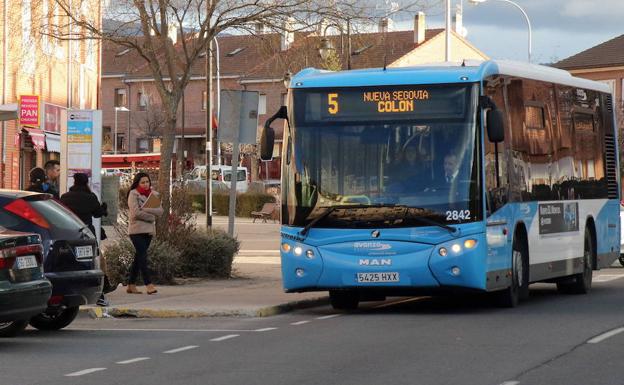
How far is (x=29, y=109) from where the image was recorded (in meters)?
42.6

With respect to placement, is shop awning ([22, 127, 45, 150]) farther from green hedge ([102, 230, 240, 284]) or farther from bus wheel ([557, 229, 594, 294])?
bus wheel ([557, 229, 594, 294])

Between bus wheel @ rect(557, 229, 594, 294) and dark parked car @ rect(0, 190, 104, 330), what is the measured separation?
30.1ft

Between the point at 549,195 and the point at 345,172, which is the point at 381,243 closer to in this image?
the point at 345,172

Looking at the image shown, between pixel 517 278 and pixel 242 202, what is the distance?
45.4 metres

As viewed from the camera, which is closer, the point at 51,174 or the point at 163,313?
the point at 163,313

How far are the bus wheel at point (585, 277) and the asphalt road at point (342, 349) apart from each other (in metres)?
3.12

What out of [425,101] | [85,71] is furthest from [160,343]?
[85,71]

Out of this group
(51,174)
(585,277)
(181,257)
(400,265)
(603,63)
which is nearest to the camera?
(400,265)

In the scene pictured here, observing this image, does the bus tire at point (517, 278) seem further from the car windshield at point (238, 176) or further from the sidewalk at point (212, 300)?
the car windshield at point (238, 176)

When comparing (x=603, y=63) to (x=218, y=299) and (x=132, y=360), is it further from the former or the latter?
(x=132, y=360)

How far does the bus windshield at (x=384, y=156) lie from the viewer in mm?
17922

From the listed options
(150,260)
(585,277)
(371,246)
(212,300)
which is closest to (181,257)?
(150,260)

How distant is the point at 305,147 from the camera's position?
60.2 feet

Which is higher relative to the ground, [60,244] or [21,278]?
[60,244]
